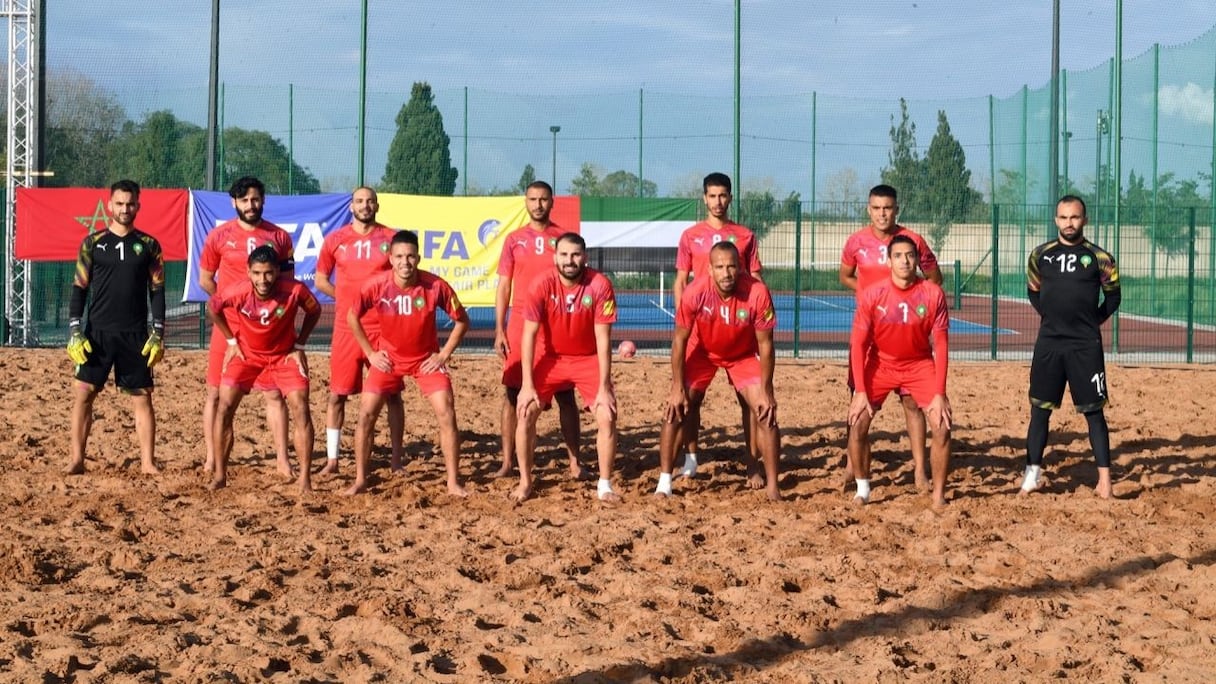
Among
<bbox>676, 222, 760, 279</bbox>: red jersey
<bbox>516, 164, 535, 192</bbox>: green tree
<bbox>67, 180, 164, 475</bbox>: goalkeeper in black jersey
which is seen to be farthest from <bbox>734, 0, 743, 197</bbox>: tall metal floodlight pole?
<bbox>67, 180, 164, 475</bbox>: goalkeeper in black jersey

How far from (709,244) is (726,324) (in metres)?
0.82

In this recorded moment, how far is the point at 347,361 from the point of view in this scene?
347 inches

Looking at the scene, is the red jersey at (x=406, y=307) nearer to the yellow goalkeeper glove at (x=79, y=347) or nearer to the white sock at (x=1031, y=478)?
the yellow goalkeeper glove at (x=79, y=347)

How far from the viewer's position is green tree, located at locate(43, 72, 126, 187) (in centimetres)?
2117

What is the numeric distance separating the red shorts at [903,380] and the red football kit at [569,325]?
5.46 feet

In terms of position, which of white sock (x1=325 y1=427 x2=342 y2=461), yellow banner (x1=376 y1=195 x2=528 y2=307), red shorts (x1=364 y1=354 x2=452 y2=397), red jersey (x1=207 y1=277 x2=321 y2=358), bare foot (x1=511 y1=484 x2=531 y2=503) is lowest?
bare foot (x1=511 y1=484 x2=531 y2=503)

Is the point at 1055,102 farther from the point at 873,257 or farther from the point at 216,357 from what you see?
the point at 216,357

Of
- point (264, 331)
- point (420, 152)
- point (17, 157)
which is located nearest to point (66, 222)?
point (17, 157)

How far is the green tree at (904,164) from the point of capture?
2386cm

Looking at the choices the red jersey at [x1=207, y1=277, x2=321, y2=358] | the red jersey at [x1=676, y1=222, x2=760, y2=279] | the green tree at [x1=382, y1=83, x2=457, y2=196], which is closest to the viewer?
the red jersey at [x1=207, y1=277, x2=321, y2=358]

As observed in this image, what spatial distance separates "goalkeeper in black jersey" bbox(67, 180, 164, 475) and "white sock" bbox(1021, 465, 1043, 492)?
5.76 m

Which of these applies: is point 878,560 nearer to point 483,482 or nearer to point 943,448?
point 943,448

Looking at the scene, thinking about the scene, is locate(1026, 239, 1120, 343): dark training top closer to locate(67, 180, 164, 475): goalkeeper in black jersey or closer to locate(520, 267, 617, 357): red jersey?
locate(520, 267, 617, 357): red jersey

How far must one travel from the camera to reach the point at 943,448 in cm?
800
